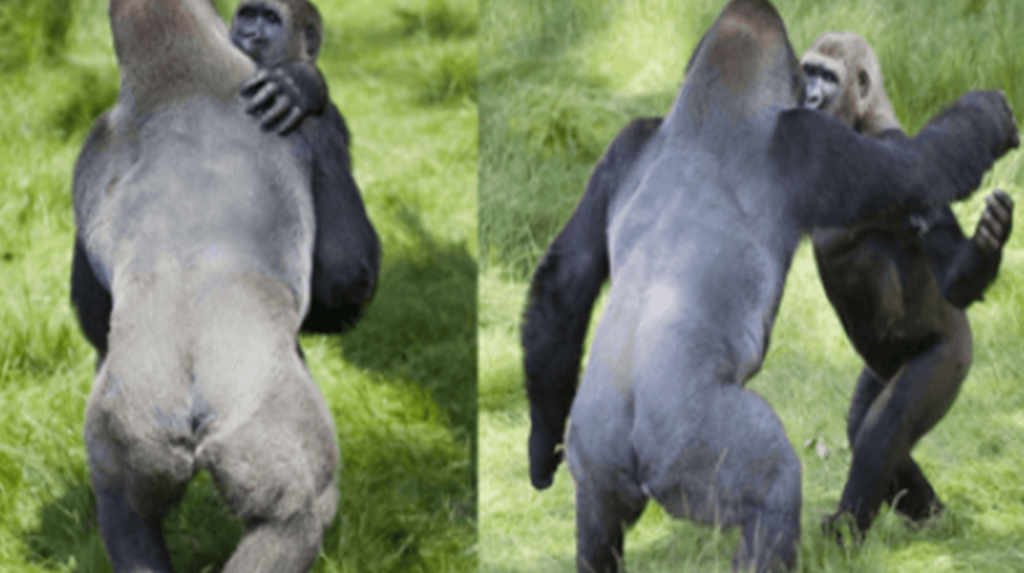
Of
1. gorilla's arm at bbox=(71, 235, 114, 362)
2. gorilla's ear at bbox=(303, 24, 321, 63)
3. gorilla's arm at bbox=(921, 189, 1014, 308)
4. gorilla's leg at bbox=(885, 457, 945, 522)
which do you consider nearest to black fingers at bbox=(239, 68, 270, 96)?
gorilla's ear at bbox=(303, 24, 321, 63)

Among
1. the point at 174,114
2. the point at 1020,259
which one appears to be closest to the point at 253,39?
the point at 174,114

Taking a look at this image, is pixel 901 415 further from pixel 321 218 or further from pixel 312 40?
pixel 312 40

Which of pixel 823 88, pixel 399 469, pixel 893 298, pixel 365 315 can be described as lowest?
pixel 399 469

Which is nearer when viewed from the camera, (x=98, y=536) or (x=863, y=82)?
(x=98, y=536)

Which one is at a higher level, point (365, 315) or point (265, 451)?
point (265, 451)

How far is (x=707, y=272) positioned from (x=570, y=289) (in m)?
0.24

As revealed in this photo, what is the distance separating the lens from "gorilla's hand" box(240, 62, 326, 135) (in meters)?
1.62

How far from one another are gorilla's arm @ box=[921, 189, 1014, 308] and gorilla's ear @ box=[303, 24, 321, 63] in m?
0.93

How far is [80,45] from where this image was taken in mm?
2486

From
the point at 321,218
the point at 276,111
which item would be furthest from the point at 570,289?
the point at 276,111

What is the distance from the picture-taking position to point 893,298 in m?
1.82

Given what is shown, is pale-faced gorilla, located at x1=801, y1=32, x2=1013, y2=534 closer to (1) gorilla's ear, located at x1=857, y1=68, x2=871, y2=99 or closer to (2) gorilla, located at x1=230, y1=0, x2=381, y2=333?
(1) gorilla's ear, located at x1=857, y1=68, x2=871, y2=99

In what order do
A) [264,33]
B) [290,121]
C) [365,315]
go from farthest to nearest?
[365,315]
[264,33]
[290,121]

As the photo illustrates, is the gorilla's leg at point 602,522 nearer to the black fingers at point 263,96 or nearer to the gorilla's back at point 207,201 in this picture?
the gorilla's back at point 207,201
